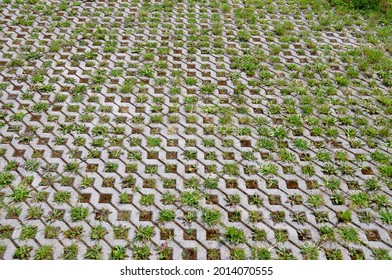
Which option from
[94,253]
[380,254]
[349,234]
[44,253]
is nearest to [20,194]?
[44,253]

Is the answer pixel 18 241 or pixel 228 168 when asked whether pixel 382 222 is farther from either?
pixel 18 241

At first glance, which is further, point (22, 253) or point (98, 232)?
point (98, 232)

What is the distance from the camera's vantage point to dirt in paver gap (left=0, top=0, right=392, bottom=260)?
430 cm

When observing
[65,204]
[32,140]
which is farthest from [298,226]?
[32,140]

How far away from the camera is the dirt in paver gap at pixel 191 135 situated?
14.1ft

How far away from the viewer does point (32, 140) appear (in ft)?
17.3

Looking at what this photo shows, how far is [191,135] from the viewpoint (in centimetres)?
546

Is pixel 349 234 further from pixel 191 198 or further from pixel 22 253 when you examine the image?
pixel 22 253

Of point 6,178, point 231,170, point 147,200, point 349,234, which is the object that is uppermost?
point 349,234

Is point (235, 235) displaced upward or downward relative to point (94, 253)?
upward

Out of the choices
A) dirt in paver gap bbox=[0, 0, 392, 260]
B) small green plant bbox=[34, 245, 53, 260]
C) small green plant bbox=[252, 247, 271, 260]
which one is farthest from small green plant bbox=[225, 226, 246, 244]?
small green plant bbox=[34, 245, 53, 260]

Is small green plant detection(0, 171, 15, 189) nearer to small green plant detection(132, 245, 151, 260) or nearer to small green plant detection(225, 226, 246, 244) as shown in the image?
small green plant detection(132, 245, 151, 260)
